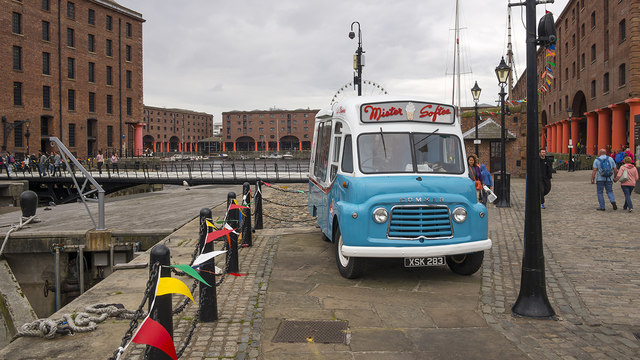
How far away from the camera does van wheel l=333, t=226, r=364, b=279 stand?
6.93 metres

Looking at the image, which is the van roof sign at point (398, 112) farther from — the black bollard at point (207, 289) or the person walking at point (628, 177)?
the person walking at point (628, 177)

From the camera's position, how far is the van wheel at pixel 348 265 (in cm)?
693

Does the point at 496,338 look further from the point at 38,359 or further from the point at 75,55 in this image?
the point at 75,55

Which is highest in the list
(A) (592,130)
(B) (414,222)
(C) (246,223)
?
(A) (592,130)

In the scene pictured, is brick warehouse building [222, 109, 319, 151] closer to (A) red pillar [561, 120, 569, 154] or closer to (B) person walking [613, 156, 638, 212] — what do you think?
(A) red pillar [561, 120, 569, 154]

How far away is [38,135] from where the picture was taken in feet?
150

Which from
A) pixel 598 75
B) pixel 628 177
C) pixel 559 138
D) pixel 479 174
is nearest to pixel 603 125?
pixel 598 75

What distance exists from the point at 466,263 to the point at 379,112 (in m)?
2.60

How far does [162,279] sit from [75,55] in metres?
53.6

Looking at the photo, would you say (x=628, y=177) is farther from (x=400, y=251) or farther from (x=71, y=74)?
(x=71, y=74)

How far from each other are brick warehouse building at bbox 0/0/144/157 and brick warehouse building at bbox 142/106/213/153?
6307 cm

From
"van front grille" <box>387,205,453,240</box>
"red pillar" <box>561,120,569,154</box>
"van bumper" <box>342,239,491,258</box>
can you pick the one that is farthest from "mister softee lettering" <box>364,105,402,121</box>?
"red pillar" <box>561,120,569,154</box>

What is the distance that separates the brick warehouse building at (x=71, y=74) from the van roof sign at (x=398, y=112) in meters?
43.9

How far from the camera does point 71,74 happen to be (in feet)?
164
